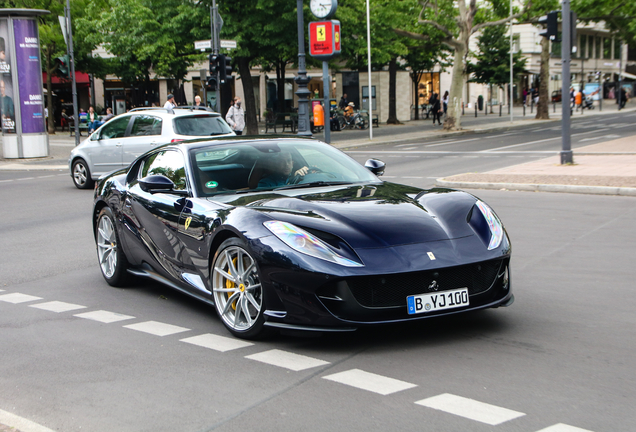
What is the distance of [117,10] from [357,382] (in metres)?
36.4

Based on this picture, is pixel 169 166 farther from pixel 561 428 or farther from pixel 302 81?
pixel 302 81

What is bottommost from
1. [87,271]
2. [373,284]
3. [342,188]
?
[87,271]

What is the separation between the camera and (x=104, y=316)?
19.7 ft

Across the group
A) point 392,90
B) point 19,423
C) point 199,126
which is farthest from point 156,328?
point 392,90

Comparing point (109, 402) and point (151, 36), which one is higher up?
point (151, 36)

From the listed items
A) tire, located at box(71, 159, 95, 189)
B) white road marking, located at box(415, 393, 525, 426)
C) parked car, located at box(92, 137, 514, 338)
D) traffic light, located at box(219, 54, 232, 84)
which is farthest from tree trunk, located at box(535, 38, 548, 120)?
white road marking, located at box(415, 393, 525, 426)

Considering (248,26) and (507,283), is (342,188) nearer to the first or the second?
(507,283)

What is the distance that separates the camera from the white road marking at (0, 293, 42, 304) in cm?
670

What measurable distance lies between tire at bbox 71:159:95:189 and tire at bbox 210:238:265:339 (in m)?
12.3

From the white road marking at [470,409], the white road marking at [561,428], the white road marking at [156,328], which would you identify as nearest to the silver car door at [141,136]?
the white road marking at [156,328]

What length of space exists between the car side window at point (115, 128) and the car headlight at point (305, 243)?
12785mm

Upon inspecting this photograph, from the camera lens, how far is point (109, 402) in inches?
159

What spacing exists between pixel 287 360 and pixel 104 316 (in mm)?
2012

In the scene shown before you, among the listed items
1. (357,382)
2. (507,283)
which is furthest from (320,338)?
(507,283)
